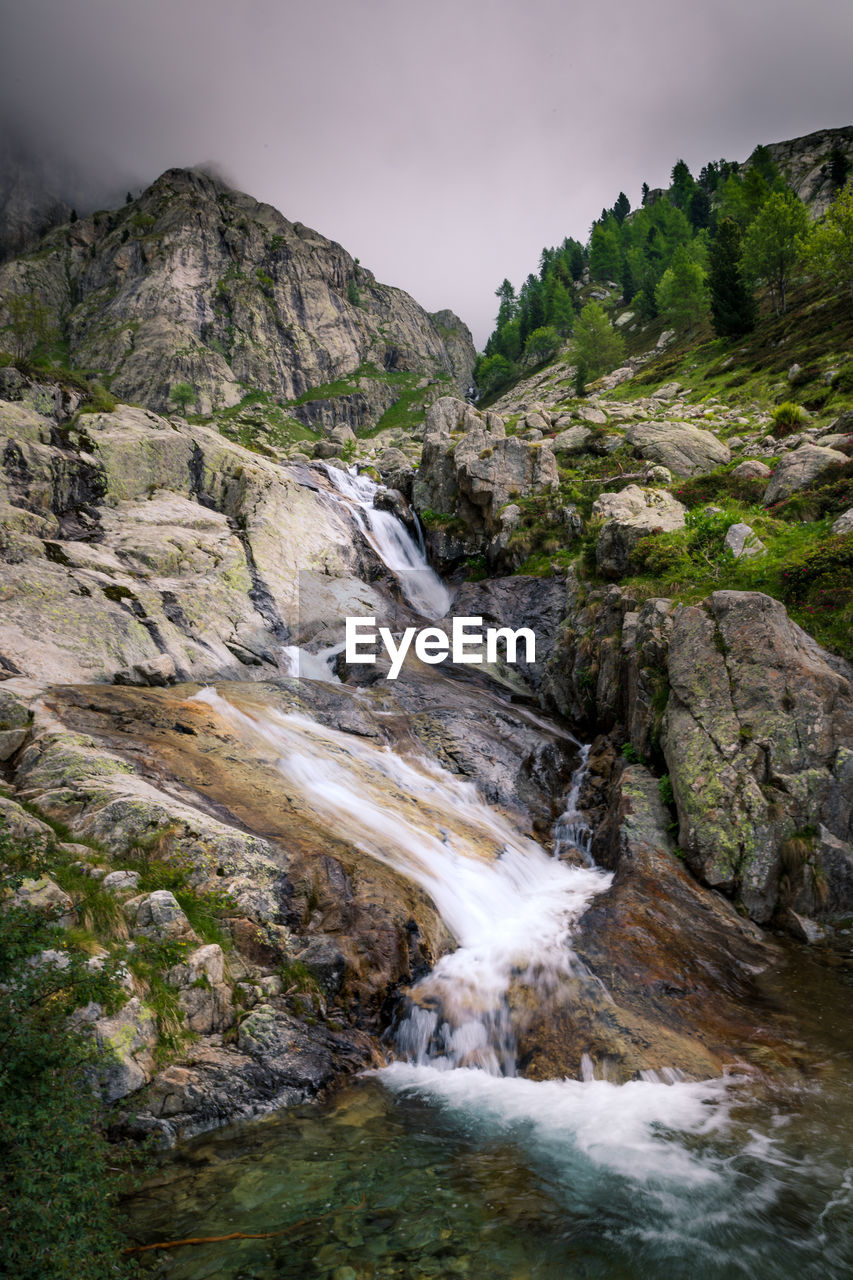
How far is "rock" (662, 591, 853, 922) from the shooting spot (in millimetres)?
13641

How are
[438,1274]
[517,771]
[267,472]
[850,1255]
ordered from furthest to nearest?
[267,472], [517,771], [850,1255], [438,1274]

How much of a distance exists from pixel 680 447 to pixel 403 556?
18.2 m

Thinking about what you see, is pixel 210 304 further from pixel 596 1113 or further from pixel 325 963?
pixel 596 1113

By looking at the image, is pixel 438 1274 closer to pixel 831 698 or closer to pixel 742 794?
pixel 742 794

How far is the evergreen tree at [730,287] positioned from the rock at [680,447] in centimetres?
3418

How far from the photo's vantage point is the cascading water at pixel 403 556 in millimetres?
35062

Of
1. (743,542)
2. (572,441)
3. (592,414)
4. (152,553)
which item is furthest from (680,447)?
(152,553)

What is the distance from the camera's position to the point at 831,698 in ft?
48.4

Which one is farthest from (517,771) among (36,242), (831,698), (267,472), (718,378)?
(36,242)

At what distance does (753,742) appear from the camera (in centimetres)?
1493

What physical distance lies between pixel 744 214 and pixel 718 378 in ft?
136

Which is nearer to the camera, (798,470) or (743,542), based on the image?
(743,542)

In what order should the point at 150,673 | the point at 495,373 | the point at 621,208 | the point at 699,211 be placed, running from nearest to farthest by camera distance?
the point at 150,673, the point at 699,211, the point at 495,373, the point at 621,208

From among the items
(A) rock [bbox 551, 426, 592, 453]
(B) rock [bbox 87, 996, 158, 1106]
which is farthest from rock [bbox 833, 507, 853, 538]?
(A) rock [bbox 551, 426, 592, 453]
